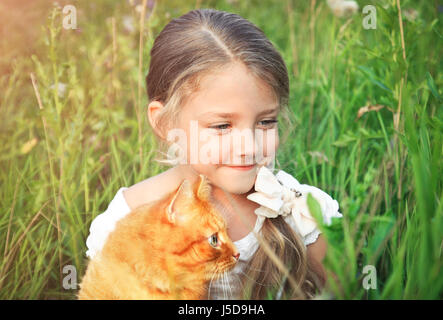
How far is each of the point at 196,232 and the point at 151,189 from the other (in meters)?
0.44

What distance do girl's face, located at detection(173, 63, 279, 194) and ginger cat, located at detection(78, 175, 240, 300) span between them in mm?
163

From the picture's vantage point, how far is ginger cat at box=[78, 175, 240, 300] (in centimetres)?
124

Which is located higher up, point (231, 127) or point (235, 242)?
point (231, 127)

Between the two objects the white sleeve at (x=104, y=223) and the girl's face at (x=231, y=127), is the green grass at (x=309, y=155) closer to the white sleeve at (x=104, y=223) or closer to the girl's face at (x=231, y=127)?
the white sleeve at (x=104, y=223)

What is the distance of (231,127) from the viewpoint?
4.63 feet

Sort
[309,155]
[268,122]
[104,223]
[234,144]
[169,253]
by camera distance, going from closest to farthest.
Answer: [169,253] < [234,144] < [268,122] < [104,223] < [309,155]

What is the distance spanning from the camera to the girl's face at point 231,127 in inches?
55.1

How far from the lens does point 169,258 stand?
1.24m

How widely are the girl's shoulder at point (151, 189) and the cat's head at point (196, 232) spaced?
1.03 feet

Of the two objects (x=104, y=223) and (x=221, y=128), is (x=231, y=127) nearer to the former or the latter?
(x=221, y=128)

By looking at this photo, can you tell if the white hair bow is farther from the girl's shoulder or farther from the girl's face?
the girl's shoulder

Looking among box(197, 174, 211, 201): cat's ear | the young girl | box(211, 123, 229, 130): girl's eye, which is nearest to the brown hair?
the young girl

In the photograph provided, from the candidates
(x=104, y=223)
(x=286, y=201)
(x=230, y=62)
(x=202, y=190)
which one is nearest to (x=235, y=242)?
(x=286, y=201)
